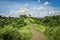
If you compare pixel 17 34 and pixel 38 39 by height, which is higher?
pixel 17 34

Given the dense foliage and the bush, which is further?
the dense foliage

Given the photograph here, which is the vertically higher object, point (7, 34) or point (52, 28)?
point (7, 34)

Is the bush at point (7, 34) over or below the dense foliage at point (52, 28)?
over

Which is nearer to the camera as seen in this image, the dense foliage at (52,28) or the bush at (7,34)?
the bush at (7,34)

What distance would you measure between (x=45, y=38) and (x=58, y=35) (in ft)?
11.3

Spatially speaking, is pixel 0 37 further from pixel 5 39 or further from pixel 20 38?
pixel 20 38

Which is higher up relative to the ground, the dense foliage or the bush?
the bush

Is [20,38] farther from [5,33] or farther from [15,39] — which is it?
[5,33]

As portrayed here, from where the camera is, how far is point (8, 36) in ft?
62.4

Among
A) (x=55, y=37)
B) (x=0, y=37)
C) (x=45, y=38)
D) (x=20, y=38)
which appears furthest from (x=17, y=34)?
(x=45, y=38)

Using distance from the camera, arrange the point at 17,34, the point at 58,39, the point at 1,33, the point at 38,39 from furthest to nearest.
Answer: the point at 38,39, the point at 58,39, the point at 17,34, the point at 1,33

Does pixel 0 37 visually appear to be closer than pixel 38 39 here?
Yes

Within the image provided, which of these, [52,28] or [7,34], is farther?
[52,28]

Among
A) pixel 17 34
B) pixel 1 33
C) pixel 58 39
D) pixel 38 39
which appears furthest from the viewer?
pixel 38 39
